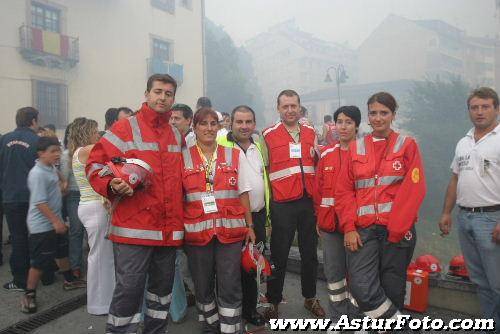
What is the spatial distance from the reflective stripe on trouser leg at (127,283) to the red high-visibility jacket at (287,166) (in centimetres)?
146

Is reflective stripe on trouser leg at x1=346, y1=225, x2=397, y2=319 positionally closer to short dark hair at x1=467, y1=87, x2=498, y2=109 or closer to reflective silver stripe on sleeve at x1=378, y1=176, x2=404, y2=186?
reflective silver stripe on sleeve at x1=378, y1=176, x2=404, y2=186

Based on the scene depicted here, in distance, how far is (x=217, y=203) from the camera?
3188mm

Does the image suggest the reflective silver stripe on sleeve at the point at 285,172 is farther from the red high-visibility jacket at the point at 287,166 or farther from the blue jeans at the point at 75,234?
the blue jeans at the point at 75,234

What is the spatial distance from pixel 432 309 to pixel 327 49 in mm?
75005

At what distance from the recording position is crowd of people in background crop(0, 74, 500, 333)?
2912mm

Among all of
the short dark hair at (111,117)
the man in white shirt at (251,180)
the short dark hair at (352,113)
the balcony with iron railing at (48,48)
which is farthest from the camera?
the balcony with iron railing at (48,48)

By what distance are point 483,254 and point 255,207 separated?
196cm

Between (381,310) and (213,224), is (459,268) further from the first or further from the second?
(213,224)

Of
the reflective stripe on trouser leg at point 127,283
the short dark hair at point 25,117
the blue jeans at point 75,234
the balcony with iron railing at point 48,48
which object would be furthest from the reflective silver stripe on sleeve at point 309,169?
the balcony with iron railing at point 48,48

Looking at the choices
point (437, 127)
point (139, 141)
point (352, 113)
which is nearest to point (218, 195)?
point (139, 141)

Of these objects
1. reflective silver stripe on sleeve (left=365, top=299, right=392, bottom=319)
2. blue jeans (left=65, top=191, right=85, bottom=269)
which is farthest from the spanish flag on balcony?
reflective silver stripe on sleeve (left=365, top=299, right=392, bottom=319)

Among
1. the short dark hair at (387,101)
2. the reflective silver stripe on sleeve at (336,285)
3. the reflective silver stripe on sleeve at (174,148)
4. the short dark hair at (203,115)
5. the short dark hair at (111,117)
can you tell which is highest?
the short dark hair at (111,117)

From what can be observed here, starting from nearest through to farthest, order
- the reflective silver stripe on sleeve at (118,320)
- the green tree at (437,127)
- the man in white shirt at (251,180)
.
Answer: the reflective silver stripe on sleeve at (118,320)
the man in white shirt at (251,180)
the green tree at (437,127)

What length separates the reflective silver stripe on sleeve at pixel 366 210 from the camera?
121 inches
